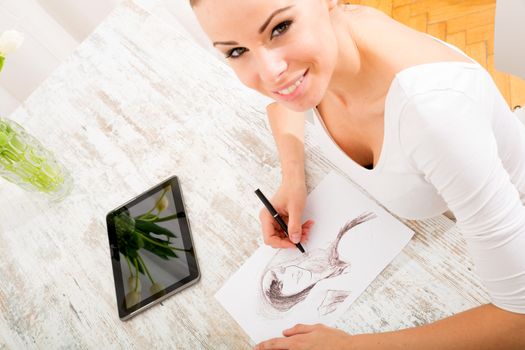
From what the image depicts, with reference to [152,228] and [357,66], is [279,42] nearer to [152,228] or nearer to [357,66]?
[357,66]

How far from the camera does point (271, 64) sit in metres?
0.59

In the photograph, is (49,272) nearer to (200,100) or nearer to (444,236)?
(200,100)

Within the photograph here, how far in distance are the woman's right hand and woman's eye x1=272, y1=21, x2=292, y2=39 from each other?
A: 0.31 meters

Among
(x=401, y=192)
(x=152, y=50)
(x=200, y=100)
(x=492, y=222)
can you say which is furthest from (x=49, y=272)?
(x=492, y=222)

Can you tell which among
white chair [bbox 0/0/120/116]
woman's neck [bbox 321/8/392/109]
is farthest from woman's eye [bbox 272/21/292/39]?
white chair [bbox 0/0/120/116]

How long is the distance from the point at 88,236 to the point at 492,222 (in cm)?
85

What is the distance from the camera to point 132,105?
1.09 meters

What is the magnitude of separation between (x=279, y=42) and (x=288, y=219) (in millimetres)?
362

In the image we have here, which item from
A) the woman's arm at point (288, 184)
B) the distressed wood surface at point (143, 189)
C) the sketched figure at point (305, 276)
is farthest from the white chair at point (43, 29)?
the sketched figure at point (305, 276)

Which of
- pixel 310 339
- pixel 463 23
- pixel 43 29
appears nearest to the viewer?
pixel 310 339

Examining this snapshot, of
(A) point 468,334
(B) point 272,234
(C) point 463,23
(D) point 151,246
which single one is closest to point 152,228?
(D) point 151,246

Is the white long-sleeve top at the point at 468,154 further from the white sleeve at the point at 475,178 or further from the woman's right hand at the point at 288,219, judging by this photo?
the woman's right hand at the point at 288,219

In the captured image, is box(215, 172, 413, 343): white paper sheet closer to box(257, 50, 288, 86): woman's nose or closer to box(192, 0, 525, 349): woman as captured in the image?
box(192, 0, 525, 349): woman

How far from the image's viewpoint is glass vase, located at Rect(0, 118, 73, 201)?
0.86 meters
